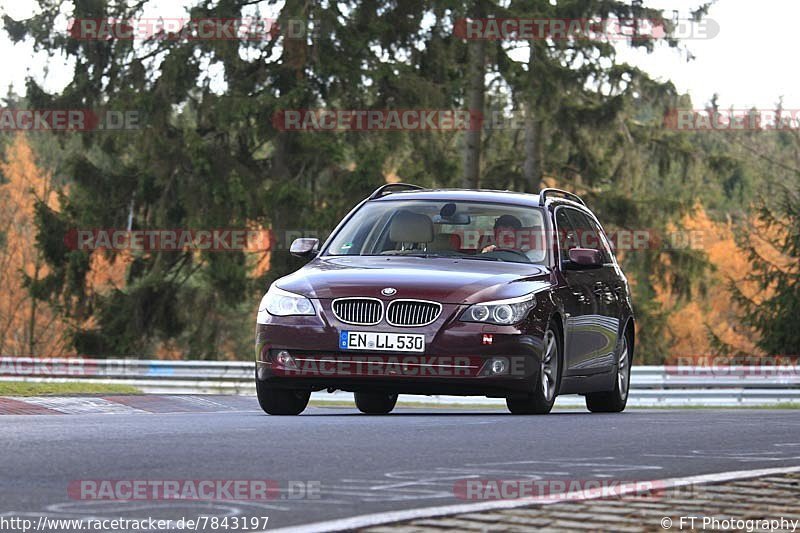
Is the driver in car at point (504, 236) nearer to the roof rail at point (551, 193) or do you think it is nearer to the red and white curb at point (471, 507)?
the roof rail at point (551, 193)

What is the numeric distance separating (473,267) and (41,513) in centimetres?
691

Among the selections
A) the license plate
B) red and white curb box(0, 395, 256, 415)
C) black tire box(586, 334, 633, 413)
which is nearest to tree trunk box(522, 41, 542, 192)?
red and white curb box(0, 395, 256, 415)

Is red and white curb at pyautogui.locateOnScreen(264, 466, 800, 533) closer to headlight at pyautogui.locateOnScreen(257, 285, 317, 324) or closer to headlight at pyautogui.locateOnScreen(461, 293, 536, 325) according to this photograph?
headlight at pyautogui.locateOnScreen(461, 293, 536, 325)

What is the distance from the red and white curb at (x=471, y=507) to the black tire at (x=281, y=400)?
531 cm

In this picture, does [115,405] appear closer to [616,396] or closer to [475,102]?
[616,396]

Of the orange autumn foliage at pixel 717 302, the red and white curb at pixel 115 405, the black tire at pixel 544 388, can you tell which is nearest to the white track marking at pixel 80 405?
the red and white curb at pixel 115 405

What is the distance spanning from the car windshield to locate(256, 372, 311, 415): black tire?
4.37 feet

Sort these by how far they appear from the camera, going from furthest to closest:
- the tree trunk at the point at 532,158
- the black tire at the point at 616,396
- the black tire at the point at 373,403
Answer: the tree trunk at the point at 532,158 < the black tire at the point at 616,396 < the black tire at the point at 373,403

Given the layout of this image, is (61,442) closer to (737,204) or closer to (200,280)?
(200,280)

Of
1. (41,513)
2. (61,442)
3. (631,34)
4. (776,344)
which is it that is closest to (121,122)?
(631,34)

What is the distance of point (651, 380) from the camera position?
111ft

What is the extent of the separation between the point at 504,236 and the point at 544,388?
1432mm

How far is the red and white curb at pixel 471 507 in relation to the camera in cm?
602

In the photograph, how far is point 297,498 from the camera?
6.83 meters
